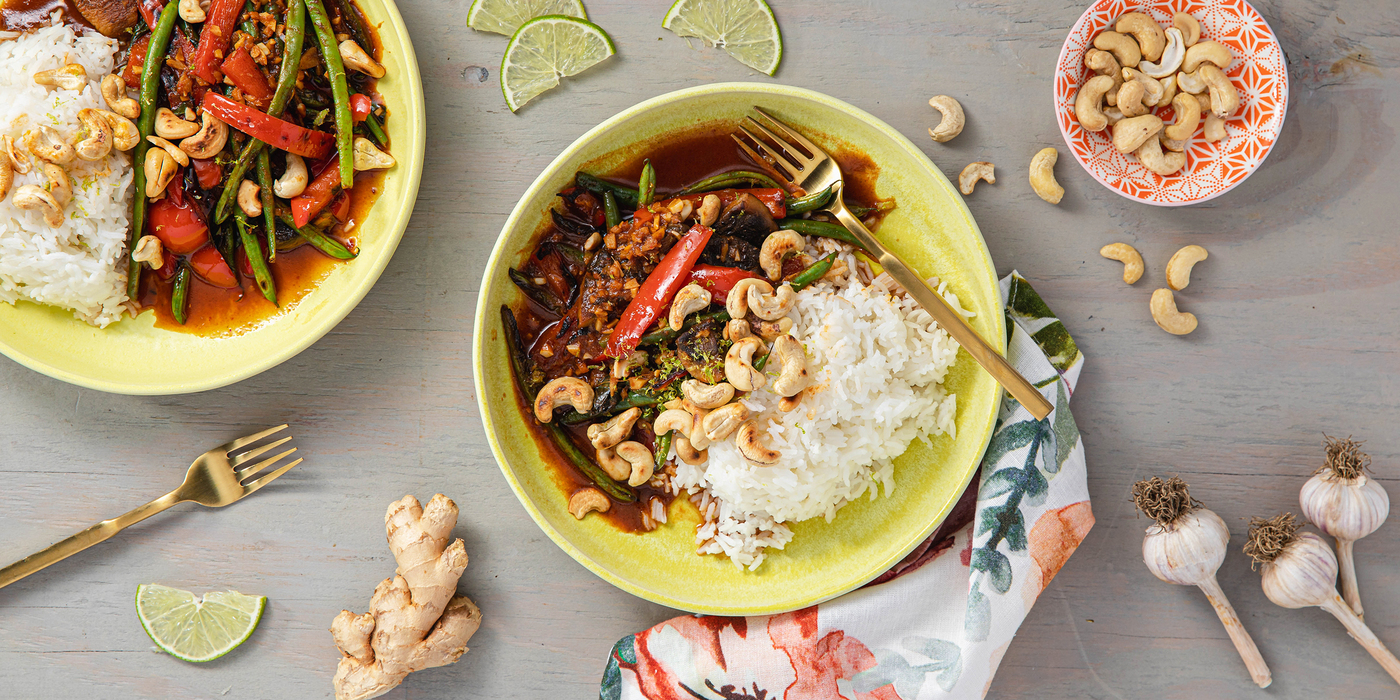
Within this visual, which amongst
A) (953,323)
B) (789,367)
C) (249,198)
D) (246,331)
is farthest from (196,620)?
(953,323)

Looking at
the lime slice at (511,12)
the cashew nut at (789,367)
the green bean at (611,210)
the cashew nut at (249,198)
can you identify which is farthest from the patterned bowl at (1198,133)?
the cashew nut at (249,198)

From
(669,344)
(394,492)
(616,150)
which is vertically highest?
(616,150)

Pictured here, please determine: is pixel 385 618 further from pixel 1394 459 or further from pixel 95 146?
pixel 1394 459

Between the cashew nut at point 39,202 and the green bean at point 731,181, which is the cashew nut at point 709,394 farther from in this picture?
the cashew nut at point 39,202

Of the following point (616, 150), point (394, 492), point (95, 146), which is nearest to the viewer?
point (95, 146)

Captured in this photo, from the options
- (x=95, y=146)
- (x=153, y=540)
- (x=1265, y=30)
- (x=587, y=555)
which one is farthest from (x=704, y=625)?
(x=1265, y=30)
